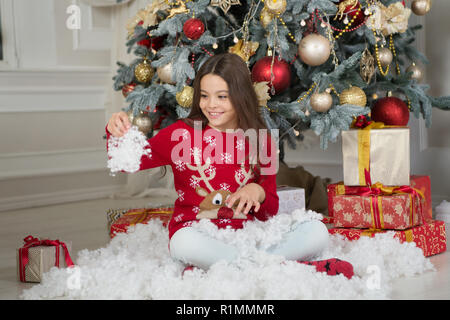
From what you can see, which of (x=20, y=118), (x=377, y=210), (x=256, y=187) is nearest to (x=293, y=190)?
(x=377, y=210)

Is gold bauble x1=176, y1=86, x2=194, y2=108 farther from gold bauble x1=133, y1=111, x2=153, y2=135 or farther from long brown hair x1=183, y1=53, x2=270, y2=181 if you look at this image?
long brown hair x1=183, y1=53, x2=270, y2=181

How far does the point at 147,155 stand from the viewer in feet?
5.88

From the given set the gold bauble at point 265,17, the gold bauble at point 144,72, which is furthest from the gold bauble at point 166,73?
the gold bauble at point 265,17

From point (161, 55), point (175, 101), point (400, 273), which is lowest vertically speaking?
point (400, 273)

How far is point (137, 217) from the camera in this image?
231cm

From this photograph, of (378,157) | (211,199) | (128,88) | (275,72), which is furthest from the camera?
(128,88)

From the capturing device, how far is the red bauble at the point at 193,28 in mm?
2297

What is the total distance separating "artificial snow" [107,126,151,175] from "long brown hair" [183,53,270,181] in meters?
0.20

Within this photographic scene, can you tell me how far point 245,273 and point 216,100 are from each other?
1.69 feet

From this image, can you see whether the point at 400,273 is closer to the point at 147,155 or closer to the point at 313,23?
the point at 147,155

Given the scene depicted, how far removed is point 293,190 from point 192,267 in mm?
723

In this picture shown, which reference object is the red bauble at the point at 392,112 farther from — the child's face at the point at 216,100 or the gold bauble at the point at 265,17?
the child's face at the point at 216,100

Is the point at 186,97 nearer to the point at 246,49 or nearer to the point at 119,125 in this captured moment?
the point at 246,49

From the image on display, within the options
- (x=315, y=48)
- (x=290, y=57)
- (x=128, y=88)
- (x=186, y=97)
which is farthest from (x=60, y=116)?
(x=315, y=48)
